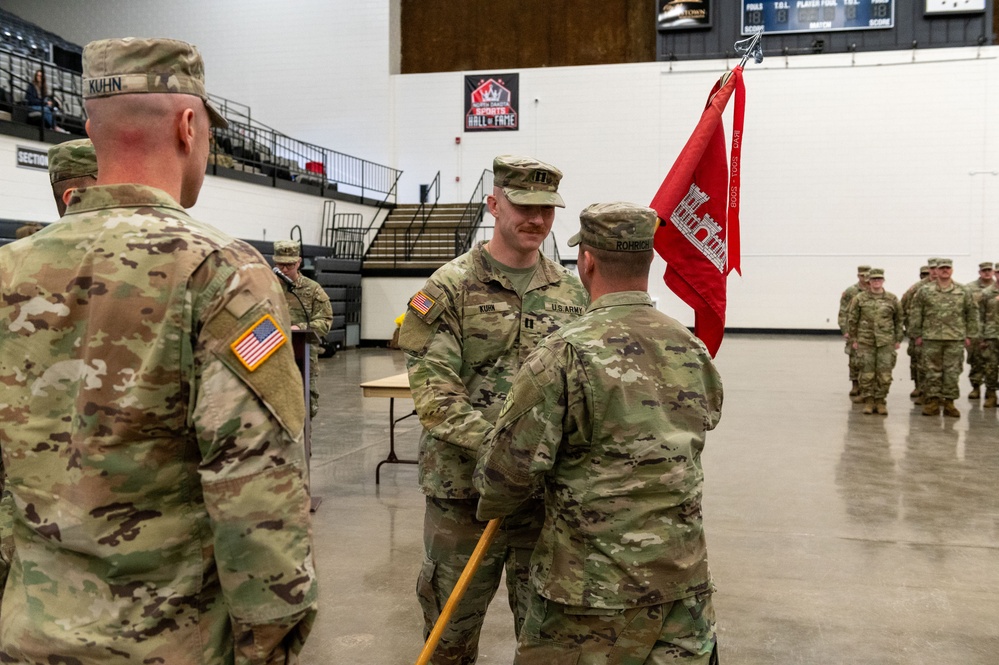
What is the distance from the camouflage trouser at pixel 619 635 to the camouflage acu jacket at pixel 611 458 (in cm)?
5

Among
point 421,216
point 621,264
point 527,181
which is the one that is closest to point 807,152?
point 421,216

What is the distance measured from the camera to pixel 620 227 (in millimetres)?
2260

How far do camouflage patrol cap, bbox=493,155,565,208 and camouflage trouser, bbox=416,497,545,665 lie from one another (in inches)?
37.7

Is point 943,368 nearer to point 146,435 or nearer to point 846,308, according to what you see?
point 846,308

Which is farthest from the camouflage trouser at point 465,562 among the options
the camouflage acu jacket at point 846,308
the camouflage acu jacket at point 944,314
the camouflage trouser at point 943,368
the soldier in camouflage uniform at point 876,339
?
the camouflage acu jacket at point 846,308

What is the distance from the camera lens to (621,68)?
73.6ft

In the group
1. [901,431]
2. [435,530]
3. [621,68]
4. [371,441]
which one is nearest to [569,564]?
[435,530]

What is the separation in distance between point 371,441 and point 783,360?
33.8ft

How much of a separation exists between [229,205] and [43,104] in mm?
4114

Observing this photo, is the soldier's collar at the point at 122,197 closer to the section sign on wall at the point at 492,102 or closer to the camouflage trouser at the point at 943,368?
the camouflage trouser at the point at 943,368

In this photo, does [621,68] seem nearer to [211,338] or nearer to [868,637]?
[868,637]

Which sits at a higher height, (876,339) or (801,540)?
(876,339)

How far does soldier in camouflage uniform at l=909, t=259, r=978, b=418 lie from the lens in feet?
34.3

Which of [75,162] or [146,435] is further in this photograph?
[75,162]
